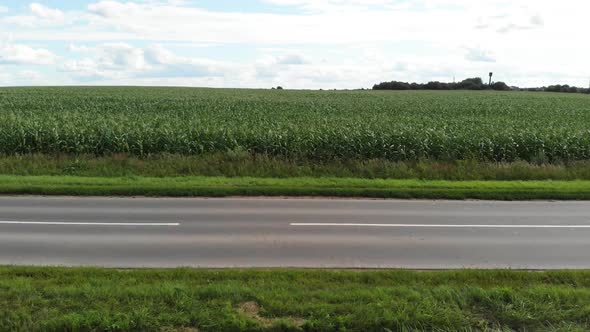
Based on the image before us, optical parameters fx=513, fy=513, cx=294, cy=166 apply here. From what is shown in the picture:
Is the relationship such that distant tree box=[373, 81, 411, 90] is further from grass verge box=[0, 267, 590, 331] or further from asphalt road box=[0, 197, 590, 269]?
grass verge box=[0, 267, 590, 331]

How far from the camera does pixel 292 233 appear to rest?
9523 millimetres

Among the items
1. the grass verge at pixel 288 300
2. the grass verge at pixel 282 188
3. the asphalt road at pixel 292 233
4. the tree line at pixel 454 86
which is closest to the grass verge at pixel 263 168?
the grass verge at pixel 282 188

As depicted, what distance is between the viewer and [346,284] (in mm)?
6438

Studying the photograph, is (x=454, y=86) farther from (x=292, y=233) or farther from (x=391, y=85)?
(x=292, y=233)

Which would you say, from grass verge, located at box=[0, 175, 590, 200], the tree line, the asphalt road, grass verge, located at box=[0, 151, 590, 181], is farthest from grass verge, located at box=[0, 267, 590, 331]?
the tree line

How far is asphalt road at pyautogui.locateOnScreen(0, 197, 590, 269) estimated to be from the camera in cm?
784

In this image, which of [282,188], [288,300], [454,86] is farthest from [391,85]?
[288,300]

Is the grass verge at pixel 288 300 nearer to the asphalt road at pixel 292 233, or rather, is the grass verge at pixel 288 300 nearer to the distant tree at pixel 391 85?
the asphalt road at pixel 292 233

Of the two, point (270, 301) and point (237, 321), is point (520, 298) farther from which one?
point (237, 321)

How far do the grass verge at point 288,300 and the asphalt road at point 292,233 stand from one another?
839 mm

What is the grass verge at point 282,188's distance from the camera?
44.5 ft

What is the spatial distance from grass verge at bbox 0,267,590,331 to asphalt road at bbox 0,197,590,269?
84 cm

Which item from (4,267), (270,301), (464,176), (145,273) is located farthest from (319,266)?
(464,176)

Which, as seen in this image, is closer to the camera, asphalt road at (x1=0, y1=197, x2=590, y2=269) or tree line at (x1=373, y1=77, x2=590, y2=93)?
asphalt road at (x1=0, y1=197, x2=590, y2=269)
